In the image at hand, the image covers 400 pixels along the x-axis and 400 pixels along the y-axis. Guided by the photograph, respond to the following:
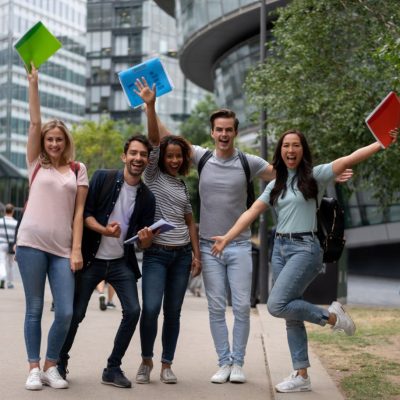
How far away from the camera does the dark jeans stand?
21.5ft

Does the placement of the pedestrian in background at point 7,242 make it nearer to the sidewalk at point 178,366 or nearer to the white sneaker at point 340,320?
the sidewalk at point 178,366

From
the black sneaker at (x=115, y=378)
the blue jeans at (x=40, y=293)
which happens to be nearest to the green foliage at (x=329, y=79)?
the black sneaker at (x=115, y=378)

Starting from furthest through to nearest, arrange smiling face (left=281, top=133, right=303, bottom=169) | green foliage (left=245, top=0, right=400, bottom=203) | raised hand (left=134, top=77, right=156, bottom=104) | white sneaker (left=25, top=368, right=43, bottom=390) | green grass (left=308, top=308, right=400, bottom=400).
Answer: green foliage (left=245, top=0, right=400, bottom=203), green grass (left=308, top=308, right=400, bottom=400), raised hand (left=134, top=77, right=156, bottom=104), smiling face (left=281, top=133, right=303, bottom=169), white sneaker (left=25, top=368, right=43, bottom=390)

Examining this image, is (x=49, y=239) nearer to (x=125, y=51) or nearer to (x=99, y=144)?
(x=99, y=144)

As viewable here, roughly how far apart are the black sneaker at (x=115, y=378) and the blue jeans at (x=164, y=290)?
262 millimetres

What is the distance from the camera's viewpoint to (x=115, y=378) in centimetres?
662

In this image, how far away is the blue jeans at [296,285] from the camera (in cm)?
645

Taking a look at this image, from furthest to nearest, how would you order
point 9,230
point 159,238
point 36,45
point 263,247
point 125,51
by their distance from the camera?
1. point 125,51
2. point 263,247
3. point 9,230
4. point 159,238
5. point 36,45

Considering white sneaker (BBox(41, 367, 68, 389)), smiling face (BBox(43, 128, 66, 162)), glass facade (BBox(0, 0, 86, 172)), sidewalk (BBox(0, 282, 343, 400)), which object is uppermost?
glass facade (BBox(0, 0, 86, 172))

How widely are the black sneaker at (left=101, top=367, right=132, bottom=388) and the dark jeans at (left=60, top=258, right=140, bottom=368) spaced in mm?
156

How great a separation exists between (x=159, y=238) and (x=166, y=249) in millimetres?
101

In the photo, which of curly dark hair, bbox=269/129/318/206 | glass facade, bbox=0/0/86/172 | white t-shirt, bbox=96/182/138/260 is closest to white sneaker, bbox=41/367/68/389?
white t-shirt, bbox=96/182/138/260

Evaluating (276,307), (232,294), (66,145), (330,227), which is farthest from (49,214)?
(330,227)

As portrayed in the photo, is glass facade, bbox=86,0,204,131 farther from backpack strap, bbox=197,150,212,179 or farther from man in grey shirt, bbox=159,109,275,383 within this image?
man in grey shirt, bbox=159,109,275,383
